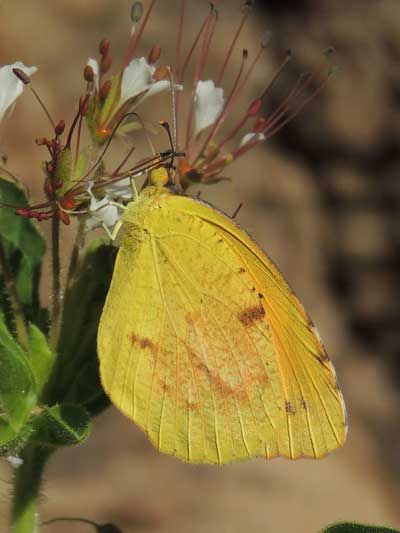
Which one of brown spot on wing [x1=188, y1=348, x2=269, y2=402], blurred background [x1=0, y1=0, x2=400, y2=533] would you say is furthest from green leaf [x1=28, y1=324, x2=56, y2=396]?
blurred background [x1=0, y1=0, x2=400, y2=533]

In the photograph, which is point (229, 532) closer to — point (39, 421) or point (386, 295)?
point (386, 295)

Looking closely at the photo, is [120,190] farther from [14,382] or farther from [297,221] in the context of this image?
[297,221]

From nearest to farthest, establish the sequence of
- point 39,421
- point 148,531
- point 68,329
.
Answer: point 39,421 < point 68,329 < point 148,531

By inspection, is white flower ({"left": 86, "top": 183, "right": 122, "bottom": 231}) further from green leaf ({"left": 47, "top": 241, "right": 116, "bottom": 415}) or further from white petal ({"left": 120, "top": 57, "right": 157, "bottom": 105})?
white petal ({"left": 120, "top": 57, "right": 157, "bottom": 105})

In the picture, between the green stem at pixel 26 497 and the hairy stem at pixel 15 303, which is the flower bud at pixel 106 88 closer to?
the hairy stem at pixel 15 303

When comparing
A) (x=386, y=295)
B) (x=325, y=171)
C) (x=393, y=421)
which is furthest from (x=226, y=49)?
(x=393, y=421)
